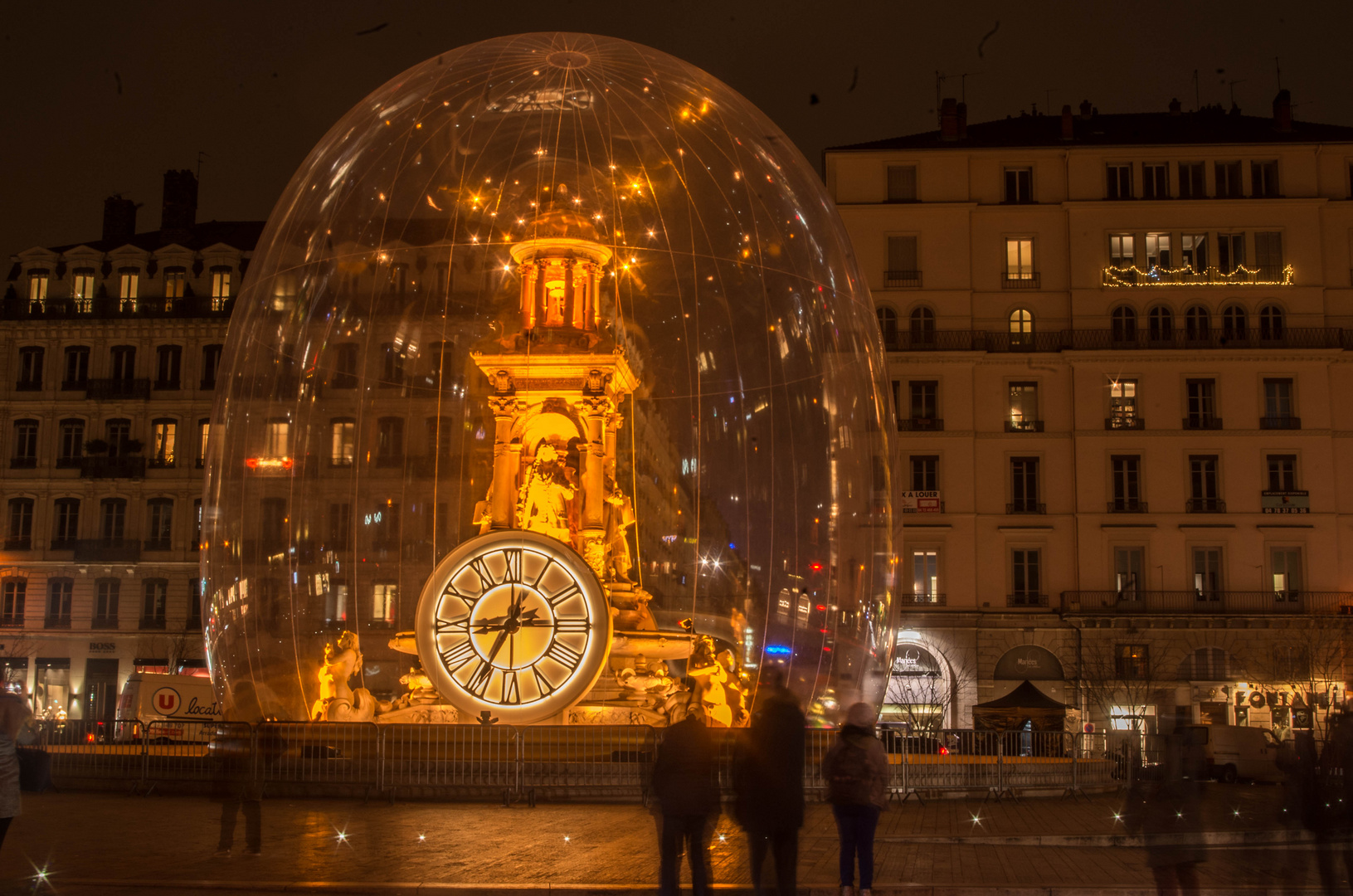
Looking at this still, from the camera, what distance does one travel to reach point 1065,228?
155 feet

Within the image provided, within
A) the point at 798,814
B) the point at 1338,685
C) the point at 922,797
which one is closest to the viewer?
the point at 798,814

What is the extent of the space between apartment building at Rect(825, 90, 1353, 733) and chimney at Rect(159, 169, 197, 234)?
26.9 metres

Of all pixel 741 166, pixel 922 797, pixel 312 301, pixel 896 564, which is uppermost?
pixel 741 166

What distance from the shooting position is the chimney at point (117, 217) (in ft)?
188

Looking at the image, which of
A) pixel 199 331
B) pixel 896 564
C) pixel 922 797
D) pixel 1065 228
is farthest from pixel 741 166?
pixel 199 331

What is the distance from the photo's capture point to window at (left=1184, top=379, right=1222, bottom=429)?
45625 mm

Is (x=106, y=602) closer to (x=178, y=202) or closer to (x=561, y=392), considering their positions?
(x=178, y=202)

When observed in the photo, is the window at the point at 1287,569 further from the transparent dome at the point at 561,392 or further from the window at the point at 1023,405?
the transparent dome at the point at 561,392

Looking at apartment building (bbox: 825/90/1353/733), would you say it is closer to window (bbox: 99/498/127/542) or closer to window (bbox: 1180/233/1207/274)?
window (bbox: 1180/233/1207/274)

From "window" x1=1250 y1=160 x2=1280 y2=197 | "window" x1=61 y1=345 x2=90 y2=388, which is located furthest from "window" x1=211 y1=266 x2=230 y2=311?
"window" x1=1250 y1=160 x2=1280 y2=197

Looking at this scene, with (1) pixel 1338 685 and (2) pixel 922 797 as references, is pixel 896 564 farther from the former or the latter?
(1) pixel 1338 685

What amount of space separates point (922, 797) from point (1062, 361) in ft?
104

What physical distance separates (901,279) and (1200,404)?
34.7 ft

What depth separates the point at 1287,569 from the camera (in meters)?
44.6
